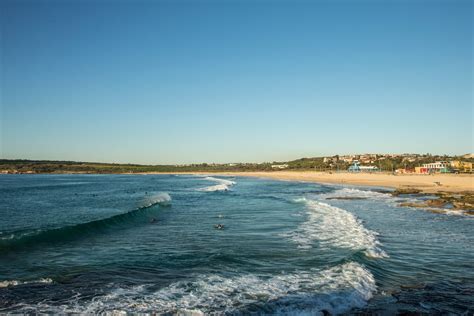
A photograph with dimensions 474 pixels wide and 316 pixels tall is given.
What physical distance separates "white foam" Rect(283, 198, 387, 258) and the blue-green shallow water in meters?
0.06

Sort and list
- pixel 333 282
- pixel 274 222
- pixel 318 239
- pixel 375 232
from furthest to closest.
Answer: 1. pixel 274 222
2. pixel 375 232
3. pixel 318 239
4. pixel 333 282

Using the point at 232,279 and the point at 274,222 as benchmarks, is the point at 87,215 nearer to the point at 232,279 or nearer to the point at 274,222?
the point at 274,222

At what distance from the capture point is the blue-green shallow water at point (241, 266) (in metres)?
9.58

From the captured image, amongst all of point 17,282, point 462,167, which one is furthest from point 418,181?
point 17,282

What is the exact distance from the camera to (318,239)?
59.7 ft

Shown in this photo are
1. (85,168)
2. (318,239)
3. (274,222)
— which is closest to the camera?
(318,239)

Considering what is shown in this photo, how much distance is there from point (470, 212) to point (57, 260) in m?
27.1

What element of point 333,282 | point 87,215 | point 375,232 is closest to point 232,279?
point 333,282

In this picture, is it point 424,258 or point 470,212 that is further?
point 470,212

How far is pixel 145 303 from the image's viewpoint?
9.53m

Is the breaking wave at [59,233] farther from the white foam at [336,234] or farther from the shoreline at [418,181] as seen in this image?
the shoreline at [418,181]

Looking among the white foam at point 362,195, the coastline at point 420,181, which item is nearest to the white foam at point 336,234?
the white foam at point 362,195

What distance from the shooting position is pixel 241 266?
43.7ft

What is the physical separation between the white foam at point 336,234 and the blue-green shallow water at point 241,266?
2.3 inches
